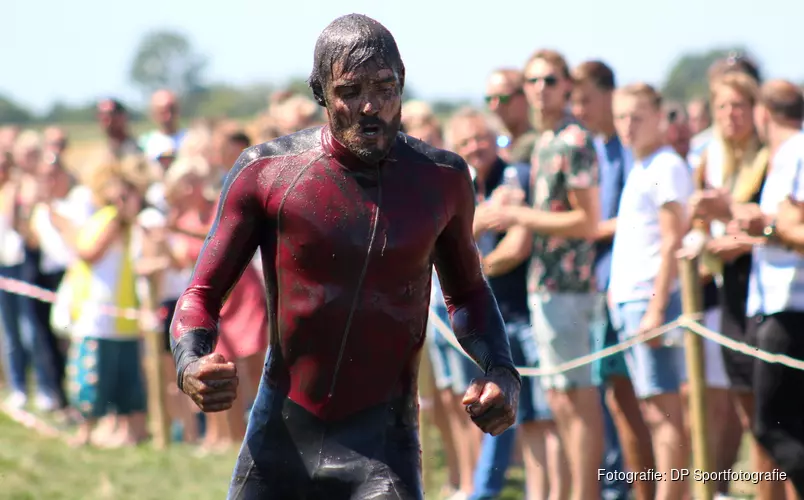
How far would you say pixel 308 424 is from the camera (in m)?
3.51

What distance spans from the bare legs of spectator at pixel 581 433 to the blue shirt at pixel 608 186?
0.60m

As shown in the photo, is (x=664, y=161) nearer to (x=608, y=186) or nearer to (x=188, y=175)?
(x=608, y=186)

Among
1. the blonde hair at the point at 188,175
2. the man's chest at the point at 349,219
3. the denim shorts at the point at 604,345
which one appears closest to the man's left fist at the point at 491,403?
the man's chest at the point at 349,219

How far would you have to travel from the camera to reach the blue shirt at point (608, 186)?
6.85 metres

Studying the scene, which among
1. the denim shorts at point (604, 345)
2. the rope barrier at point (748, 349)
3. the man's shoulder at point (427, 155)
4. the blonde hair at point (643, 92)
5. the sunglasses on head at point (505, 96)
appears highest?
the man's shoulder at point (427, 155)

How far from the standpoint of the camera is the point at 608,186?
7031mm

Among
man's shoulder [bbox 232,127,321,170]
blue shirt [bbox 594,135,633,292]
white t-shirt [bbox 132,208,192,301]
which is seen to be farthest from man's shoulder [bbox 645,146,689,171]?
white t-shirt [bbox 132,208,192,301]

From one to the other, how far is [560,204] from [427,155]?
2999mm

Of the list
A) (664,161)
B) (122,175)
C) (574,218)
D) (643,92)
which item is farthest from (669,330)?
(122,175)

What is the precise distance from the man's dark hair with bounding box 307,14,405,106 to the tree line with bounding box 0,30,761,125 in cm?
123

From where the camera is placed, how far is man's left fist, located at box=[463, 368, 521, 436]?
3377 mm

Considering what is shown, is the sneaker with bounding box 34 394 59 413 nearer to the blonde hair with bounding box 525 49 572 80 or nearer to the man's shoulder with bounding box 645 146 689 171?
the blonde hair with bounding box 525 49 572 80

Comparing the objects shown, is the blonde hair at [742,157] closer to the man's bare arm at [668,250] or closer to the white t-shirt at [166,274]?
the man's bare arm at [668,250]

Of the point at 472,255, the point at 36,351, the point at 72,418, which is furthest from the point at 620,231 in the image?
the point at 36,351
